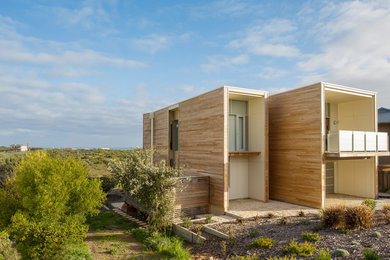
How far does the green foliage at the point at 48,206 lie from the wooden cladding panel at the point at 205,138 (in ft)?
15.5

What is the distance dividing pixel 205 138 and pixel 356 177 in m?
8.47

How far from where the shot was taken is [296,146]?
38.7ft

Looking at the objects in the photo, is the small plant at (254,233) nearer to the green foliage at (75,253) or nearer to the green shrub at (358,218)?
the green shrub at (358,218)

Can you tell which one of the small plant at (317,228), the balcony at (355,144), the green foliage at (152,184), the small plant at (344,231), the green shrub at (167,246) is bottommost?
the green shrub at (167,246)

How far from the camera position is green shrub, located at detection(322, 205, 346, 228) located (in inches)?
293

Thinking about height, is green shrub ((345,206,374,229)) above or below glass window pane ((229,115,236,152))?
below

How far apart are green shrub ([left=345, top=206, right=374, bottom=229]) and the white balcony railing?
154 inches

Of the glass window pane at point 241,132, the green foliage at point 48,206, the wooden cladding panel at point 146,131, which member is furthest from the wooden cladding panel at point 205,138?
the wooden cladding panel at point 146,131

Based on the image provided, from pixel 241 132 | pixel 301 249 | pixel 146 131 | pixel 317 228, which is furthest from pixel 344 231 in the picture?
pixel 146 131

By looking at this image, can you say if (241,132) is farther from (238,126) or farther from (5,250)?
(5,250)

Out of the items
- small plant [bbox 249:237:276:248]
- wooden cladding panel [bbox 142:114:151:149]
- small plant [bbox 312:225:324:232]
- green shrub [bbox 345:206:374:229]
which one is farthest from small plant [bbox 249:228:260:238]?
wooden cladding panel [bbox 142:114:151:149]

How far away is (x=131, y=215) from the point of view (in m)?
12.3

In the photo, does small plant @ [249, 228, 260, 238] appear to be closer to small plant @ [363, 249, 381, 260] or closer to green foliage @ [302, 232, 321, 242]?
green foliage @ [302, 232, 321, 242]

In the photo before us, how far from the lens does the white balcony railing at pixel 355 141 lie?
10.9m
